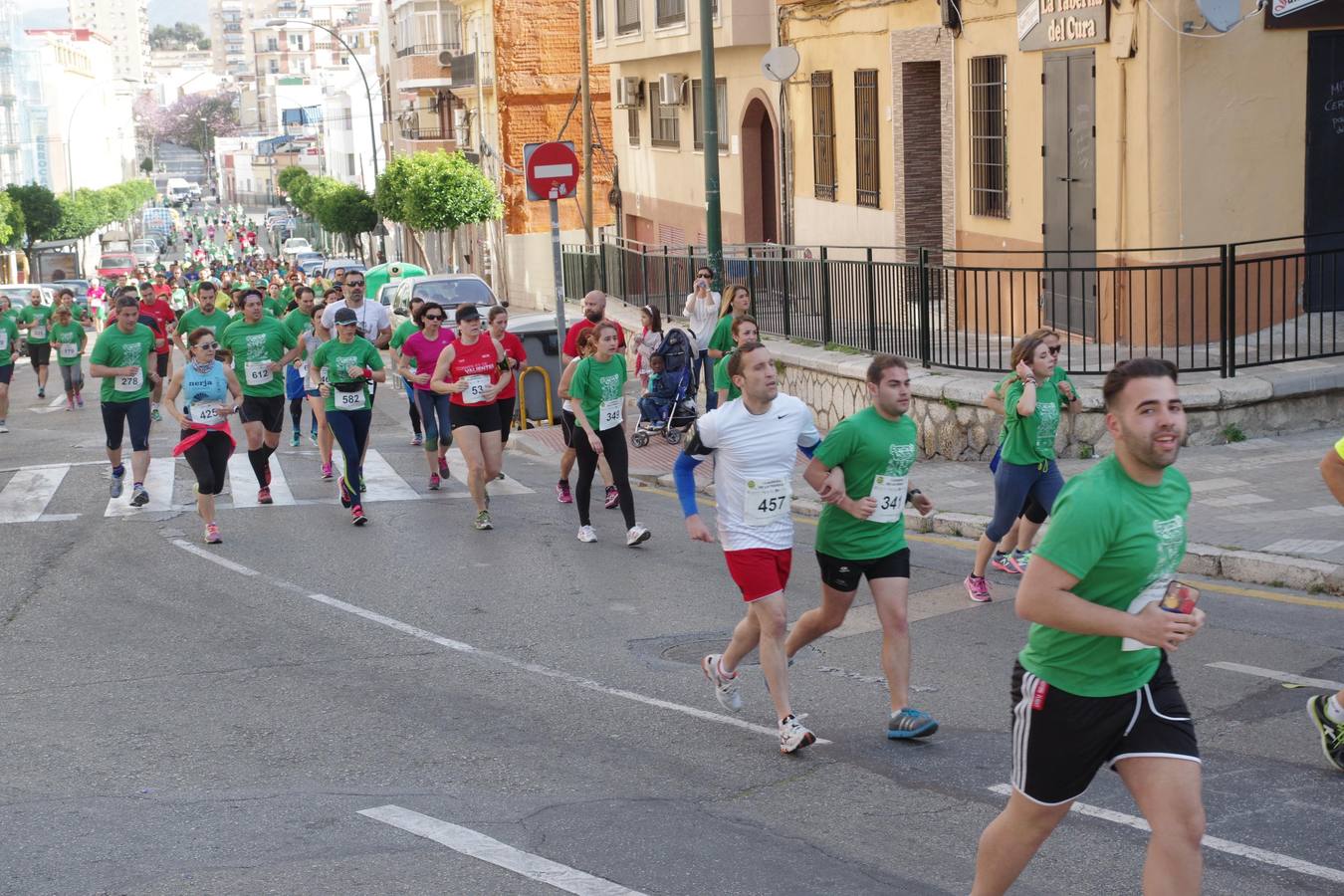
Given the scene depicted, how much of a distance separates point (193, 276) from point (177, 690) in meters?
61.7

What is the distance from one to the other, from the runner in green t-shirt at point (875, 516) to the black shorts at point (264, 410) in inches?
367

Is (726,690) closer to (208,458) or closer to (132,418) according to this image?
(208,458)

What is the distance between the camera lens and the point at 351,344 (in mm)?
14391

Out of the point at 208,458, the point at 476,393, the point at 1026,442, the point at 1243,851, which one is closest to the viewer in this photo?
the point at 1243,851

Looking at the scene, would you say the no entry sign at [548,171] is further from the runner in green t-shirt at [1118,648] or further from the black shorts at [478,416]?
the runner in green t-shirt at [1118,648]

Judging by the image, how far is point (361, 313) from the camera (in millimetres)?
20938

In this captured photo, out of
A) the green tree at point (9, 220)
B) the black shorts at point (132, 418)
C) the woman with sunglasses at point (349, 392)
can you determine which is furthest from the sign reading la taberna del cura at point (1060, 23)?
the green tree at point (9, 220)

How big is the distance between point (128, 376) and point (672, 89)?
19.3 metres

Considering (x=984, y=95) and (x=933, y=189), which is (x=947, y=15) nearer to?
(x=984, y=95)

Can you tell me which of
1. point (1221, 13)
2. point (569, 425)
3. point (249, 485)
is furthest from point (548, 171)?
point (1221, 13)

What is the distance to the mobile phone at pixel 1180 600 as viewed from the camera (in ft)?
14.7

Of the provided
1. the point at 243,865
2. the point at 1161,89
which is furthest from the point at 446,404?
the point at 243,865

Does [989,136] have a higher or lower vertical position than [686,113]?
lower

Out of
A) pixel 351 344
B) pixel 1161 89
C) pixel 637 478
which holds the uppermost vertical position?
pixel 1161 89
